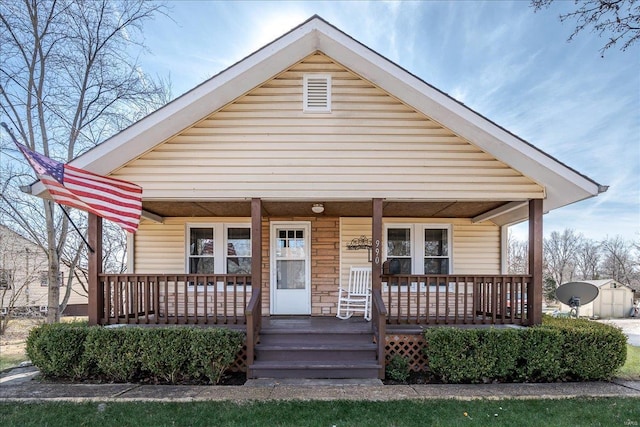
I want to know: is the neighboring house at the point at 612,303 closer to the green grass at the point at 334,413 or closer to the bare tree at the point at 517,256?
the bare tree at the point at 517,256

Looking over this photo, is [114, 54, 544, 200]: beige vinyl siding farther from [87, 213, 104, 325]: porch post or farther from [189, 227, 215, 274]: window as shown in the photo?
[189, 227, 215, 274]: window

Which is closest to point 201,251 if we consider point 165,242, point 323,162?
point 165,242

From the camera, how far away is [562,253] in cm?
4481

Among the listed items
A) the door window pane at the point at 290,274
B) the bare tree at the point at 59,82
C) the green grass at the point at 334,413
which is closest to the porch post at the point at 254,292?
the green grass at the point at 334,413

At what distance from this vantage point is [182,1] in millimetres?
9641

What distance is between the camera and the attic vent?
629 centimetres

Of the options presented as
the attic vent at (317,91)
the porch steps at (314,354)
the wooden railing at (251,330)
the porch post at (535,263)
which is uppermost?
the attic vent at (317,91)

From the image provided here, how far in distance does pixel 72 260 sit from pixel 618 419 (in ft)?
48.8

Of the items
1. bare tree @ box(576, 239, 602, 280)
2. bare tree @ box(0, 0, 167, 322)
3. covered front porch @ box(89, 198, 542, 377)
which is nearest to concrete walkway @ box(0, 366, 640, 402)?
covered front porch @ box(89, 198, 542, 377)

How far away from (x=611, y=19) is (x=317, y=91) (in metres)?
4.20

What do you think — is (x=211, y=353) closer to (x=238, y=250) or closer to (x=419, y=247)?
(x=238, y=250)

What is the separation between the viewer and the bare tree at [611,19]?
4.64 meters

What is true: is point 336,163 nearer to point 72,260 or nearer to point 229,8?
point 229,8

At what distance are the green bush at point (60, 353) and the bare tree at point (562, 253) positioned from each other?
48261mm
